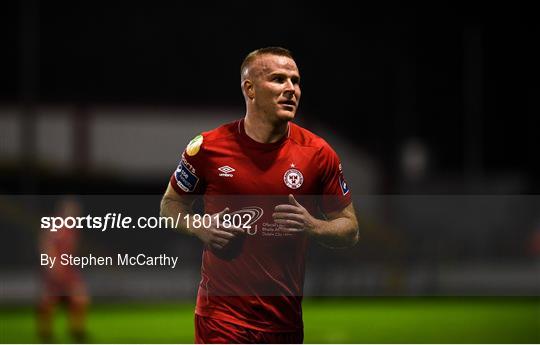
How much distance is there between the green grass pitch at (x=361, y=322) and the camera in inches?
565

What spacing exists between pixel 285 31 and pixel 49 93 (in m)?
9.01

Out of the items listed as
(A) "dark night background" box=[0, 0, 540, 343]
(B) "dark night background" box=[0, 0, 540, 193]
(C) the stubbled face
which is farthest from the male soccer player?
(B) "dark night background" box=[0, 0, 540, 193]

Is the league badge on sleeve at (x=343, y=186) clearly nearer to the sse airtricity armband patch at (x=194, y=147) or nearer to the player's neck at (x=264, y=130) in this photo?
the player's neck at (x=264, y=130)

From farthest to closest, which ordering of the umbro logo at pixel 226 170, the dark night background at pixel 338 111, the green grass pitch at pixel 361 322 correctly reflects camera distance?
the dark night background at pixel 338 111
the green grass pitch at pixel 361 322
the umbro logo at pixel 226 170

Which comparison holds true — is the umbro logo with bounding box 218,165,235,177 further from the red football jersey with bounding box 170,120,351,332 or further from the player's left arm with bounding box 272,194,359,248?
the player's left arm with bounding box 272,194,359,248

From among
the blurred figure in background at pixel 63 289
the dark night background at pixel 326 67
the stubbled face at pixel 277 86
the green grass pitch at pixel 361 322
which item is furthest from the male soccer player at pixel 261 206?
the dark night background at pixel 326 67

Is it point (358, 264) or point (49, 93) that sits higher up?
point (49, 93)

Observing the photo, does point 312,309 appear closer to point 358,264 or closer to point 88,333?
point 358,264

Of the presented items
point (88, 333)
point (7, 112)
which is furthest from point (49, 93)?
point (88, 333)

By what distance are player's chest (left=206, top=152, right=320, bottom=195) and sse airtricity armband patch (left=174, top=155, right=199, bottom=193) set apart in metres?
0.10

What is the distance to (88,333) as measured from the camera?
48.3 feet

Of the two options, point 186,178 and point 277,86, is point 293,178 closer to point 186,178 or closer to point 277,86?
point 277,86

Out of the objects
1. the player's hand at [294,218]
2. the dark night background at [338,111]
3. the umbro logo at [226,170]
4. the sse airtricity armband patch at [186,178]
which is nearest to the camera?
the player's hand at [294,218]

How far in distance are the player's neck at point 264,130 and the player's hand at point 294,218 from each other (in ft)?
1.61
